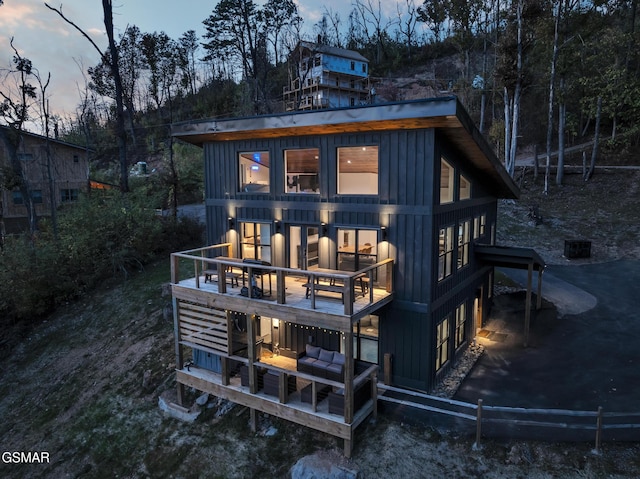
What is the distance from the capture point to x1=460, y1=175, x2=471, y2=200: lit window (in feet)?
37.7

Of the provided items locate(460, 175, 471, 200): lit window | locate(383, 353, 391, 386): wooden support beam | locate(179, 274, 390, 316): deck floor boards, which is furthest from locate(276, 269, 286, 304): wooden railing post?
locate(460, 175, 471, 200): lit window

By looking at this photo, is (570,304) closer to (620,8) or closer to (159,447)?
(159,447)

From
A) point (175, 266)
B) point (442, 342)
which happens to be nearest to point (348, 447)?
point (442, 342)

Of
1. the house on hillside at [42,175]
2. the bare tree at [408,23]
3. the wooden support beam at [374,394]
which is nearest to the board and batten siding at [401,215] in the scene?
the wooden support beam at [374,394]

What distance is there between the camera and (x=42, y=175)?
28359 millimetres

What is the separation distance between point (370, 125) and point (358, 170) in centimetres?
121

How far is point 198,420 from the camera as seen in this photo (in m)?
10.1

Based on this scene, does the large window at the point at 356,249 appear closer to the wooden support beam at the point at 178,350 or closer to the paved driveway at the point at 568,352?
the paved driveway at the point at 568,352

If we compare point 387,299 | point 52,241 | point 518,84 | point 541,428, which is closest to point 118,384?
point 387,299

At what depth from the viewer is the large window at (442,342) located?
33.8ft

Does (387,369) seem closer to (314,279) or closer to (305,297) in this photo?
(305,297)

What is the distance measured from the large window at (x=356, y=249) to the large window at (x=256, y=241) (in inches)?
96.3

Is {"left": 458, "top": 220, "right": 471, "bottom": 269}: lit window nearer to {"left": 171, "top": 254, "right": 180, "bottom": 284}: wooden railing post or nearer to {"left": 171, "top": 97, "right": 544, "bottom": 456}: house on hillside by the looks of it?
{"left": 171, "top": 97, "right": 544, "bottom": 456}: house on hillside

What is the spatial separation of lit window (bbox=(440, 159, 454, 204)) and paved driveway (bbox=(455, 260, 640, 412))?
195 inches
